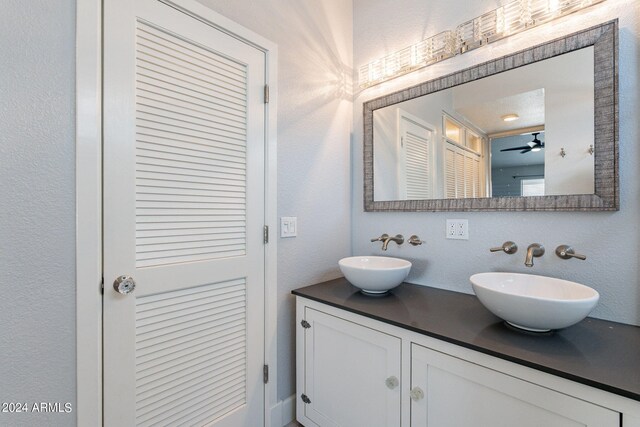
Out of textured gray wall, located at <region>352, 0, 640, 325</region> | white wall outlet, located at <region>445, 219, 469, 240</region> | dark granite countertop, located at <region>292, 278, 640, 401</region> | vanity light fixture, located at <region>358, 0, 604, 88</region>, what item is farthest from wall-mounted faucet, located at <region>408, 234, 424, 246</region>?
vanity light fixture, located at <region>358, 0, 604, 88</region>

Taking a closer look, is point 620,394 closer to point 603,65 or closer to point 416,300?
point 416,300

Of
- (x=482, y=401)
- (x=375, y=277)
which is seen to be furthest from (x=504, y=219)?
(x=482, y=401)

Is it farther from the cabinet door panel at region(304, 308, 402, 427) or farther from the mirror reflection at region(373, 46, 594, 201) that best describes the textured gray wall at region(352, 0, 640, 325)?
the cabinet door panel at region(304, 308, 402, 427)

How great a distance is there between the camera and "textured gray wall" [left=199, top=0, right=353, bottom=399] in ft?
5.24

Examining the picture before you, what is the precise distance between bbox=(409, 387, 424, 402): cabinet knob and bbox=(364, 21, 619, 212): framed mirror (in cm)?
89

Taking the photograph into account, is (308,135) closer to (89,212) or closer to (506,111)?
(506,111)

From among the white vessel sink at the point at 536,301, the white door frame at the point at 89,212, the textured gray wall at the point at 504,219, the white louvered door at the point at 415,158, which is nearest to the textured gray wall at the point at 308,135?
the textured gray wall at the point at 504,219

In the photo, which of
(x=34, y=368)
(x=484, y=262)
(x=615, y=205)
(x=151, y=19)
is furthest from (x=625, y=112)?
(x=34, y=368)

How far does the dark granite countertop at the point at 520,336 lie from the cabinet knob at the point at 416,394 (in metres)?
0.23

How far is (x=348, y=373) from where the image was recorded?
4.25 ft

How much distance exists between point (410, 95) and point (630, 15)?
0.90 meters

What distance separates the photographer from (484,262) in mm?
1427

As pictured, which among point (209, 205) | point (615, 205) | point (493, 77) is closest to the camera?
point (615, 205)

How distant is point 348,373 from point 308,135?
130cm
